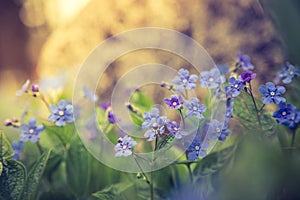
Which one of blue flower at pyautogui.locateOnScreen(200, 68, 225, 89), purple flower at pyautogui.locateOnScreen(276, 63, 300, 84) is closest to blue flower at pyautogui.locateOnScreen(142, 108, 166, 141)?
blue flower at pyautogui.locateOnScreen(200, 68, 225, 89)

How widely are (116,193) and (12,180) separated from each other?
165mm

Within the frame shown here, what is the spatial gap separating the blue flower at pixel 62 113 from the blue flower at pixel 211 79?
23 cm

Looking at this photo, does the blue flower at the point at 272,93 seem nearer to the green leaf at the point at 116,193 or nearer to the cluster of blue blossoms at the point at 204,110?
the cluster of blue blossoms at the point at 204,110

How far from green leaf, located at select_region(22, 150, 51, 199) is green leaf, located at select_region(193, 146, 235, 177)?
245 millimetres

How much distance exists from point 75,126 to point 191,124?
234 mm

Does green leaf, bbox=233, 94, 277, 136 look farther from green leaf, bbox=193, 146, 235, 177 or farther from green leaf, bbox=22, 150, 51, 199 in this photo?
green leaf, bbox=22, 150, 51, 199

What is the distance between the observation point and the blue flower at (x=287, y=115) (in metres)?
0.67

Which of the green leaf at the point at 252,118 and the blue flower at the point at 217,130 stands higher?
the green leaf at the point at 252,118

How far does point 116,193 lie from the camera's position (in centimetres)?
71

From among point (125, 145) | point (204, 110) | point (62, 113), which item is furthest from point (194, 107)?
point (62, 113)

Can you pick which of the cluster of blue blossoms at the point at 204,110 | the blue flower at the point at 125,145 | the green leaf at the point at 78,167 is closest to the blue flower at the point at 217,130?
the cluster of blue blossoms at the point at 204,110

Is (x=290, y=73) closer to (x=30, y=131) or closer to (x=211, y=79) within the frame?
(x=211, y=79)

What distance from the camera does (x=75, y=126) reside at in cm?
83

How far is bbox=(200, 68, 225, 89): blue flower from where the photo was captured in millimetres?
721
